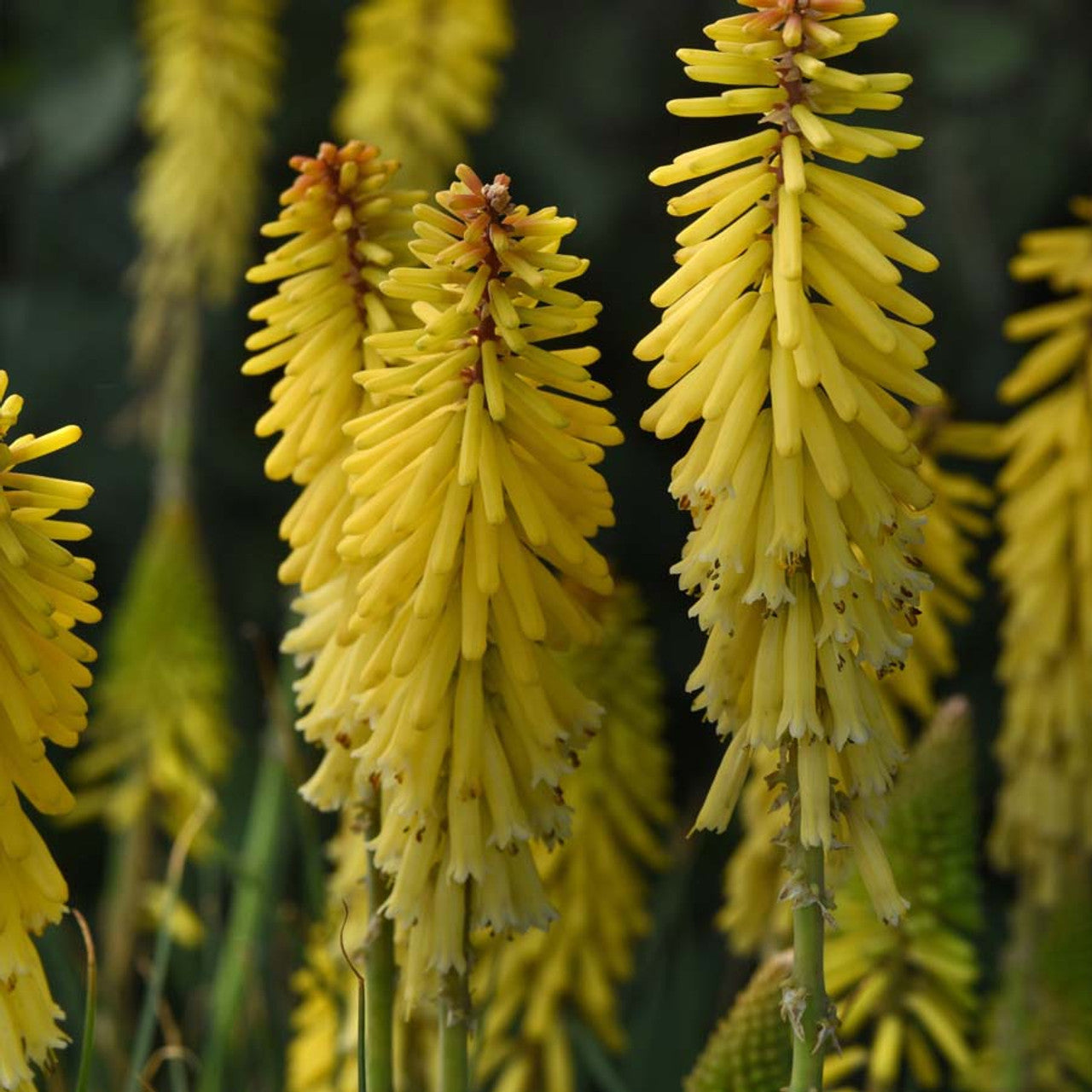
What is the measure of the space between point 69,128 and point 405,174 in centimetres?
167

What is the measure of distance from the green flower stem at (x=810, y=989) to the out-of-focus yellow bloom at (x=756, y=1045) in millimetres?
488

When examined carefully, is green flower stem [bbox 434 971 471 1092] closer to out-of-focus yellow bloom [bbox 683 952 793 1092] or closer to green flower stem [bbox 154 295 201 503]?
out-of-focus yellow bloom [bbox 683 952 793 1092]

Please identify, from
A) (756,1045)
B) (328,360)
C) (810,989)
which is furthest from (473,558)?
(756,1045)

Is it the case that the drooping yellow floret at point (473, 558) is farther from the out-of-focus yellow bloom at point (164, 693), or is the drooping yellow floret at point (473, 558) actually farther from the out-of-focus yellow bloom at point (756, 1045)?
the out-of-focus yellow bloom at point (164, 693)

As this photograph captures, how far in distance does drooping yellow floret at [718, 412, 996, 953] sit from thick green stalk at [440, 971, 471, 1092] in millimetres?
1307

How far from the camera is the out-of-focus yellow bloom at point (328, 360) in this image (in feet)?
8.70

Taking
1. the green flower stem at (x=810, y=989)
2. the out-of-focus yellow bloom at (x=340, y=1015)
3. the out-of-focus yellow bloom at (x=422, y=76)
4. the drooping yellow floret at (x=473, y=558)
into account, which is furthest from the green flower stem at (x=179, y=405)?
the green flower stem at (x=810, y=989)

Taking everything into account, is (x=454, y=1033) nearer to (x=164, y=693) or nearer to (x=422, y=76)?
(x=164, y=693)

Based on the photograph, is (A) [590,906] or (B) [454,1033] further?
(A) [590,906]

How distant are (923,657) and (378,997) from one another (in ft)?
5.84

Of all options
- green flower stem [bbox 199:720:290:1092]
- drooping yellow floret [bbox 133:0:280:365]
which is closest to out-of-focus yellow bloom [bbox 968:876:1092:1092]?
green flower stem [bbox 199:720:290:1092]

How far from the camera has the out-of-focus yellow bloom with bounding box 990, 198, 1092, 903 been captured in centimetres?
405

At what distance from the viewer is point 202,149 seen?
19.3 feet

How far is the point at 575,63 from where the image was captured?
21.9 feet
